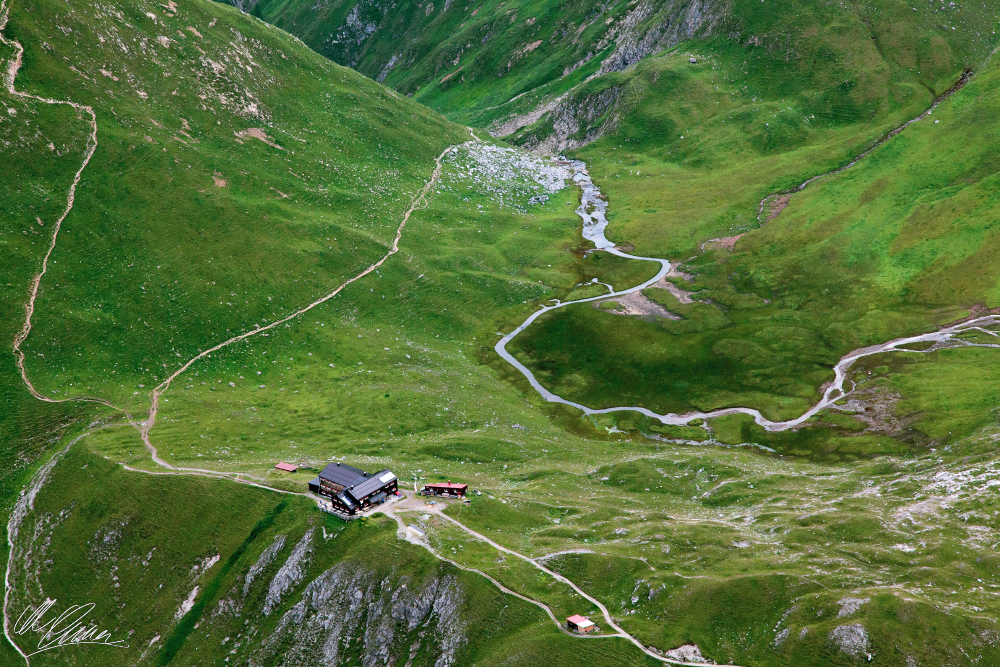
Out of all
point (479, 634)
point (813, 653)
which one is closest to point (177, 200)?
point (479, 634)

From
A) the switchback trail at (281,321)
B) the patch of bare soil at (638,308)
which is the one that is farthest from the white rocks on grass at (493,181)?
the patch of bare soil at (638,308)

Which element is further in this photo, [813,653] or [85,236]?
[85,236]

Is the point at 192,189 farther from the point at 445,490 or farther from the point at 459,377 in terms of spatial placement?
the point at 445,490

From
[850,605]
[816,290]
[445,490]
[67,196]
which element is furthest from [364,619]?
[816,290]

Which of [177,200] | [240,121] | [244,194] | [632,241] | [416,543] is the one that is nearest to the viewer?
[416,543]

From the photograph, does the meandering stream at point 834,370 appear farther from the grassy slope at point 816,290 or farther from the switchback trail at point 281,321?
the switchback trail at point 281,321

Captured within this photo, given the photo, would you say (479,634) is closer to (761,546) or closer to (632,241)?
(761,546)
